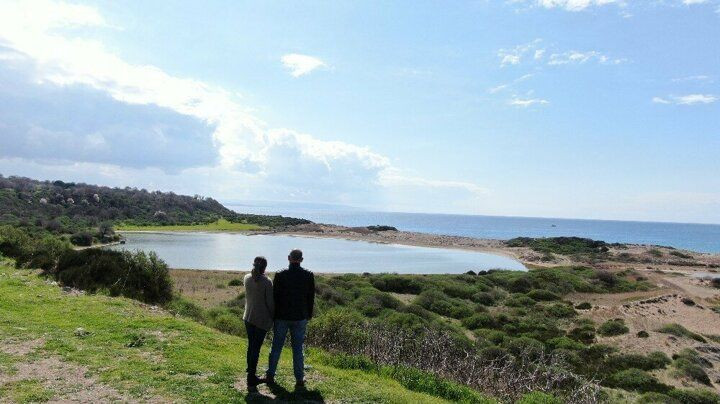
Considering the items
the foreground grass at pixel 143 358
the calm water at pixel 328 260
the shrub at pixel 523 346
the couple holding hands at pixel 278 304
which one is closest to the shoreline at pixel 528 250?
the calm water at pixel 328 260

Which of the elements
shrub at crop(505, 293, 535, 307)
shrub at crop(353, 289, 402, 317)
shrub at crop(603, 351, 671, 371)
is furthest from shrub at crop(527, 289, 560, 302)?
shrub at crop(603, 351, 671, 371)

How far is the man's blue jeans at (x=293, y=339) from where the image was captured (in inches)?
270

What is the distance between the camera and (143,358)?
823 centimetres

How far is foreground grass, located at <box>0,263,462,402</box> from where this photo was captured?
681 centimetres

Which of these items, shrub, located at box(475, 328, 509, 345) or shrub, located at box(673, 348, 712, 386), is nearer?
shrub, located at box(673, 348, 712, 386)

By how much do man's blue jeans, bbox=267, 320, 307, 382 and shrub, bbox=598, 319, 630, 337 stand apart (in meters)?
22.9

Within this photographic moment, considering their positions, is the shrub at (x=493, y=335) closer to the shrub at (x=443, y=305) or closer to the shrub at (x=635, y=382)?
the shrub at (x=443, y=305)

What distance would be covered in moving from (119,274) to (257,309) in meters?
12.6

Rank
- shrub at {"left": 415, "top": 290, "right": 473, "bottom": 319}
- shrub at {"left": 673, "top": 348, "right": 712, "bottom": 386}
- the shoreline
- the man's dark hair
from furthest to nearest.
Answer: the shoreline → shrub at {"left": 415, "top": 290, "right": 473, "bottom": 319} → shrub at {"left": 673, "top": 348, "right": 712, "bottom": 386} → the man's dark hair

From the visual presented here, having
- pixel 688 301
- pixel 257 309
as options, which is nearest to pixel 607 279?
pixel 688 301

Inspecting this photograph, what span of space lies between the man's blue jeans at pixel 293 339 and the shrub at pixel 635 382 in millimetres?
14745

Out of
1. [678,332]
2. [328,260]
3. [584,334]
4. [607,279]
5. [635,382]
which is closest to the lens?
[635,382]

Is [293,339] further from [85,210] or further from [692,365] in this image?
[85,210]

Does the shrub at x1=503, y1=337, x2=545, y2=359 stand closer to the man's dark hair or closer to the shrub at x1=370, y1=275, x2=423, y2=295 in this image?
the shrub at x1=370, y1=275, x2=423, y2=295
